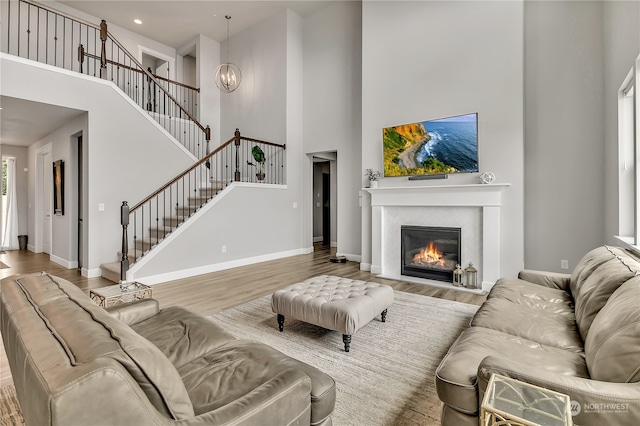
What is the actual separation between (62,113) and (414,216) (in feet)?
20.2

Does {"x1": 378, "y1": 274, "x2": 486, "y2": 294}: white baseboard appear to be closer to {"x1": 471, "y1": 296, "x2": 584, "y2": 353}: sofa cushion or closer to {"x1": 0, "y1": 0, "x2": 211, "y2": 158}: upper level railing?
{"x1": 471, "y1": 296, "x2": 584, "y2": 353}: sofa cushion

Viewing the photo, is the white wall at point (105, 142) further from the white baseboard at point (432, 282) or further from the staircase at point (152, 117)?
the white baseboard at point (432, 282)

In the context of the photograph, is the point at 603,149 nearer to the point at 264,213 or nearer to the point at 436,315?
the point at 436,315

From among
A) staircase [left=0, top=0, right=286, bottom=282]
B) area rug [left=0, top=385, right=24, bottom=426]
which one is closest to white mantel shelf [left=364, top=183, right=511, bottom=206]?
staircase [left=0, top=0, right=286, bottom=282]

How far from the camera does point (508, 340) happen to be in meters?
1.83

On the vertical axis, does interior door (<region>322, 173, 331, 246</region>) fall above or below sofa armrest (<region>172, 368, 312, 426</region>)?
above

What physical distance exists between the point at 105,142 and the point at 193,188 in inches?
75.4

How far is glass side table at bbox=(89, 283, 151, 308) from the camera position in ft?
9.41

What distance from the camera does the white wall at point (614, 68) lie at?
3.04 metres

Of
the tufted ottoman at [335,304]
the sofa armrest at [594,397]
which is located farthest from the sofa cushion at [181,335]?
the sofa armrest at [594,397]

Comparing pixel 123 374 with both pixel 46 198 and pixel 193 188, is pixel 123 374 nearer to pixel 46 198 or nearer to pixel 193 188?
pixel 193 188

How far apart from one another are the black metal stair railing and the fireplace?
3259 millimetres

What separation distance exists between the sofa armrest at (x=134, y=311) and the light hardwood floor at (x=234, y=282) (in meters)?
1.35

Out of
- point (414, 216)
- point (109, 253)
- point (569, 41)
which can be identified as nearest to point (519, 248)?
point (414, 216)
